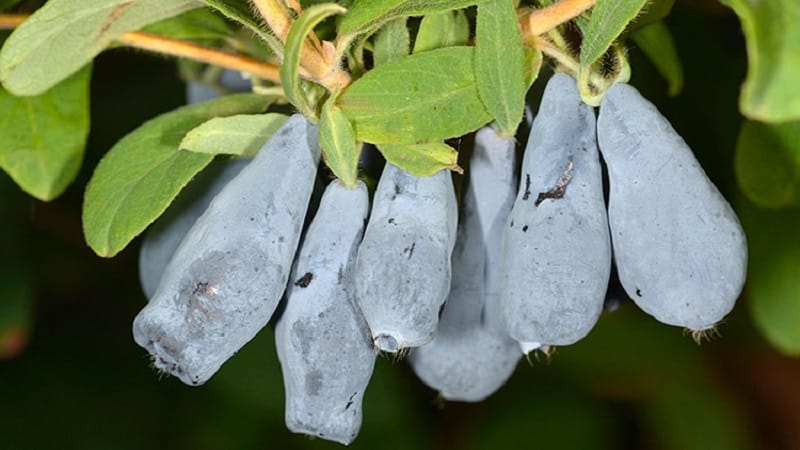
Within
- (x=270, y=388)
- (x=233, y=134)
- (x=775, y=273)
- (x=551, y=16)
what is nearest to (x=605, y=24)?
(x=551, y=16)

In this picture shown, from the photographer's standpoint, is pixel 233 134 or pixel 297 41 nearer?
pixel 297 41

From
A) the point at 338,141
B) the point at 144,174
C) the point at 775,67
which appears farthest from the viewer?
the point at 144,174

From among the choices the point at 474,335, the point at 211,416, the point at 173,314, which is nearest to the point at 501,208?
the point at 474,335

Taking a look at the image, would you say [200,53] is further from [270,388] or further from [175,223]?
[270,388]

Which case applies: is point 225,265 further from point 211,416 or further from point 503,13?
point 211,416

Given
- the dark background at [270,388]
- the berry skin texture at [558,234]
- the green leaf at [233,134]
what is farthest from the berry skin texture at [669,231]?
the dark background at [270,388]

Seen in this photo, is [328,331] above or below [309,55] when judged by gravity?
below

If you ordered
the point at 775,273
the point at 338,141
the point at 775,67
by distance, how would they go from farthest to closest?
the point at 775,273 < the point at 338,141 < the point at 775,67
